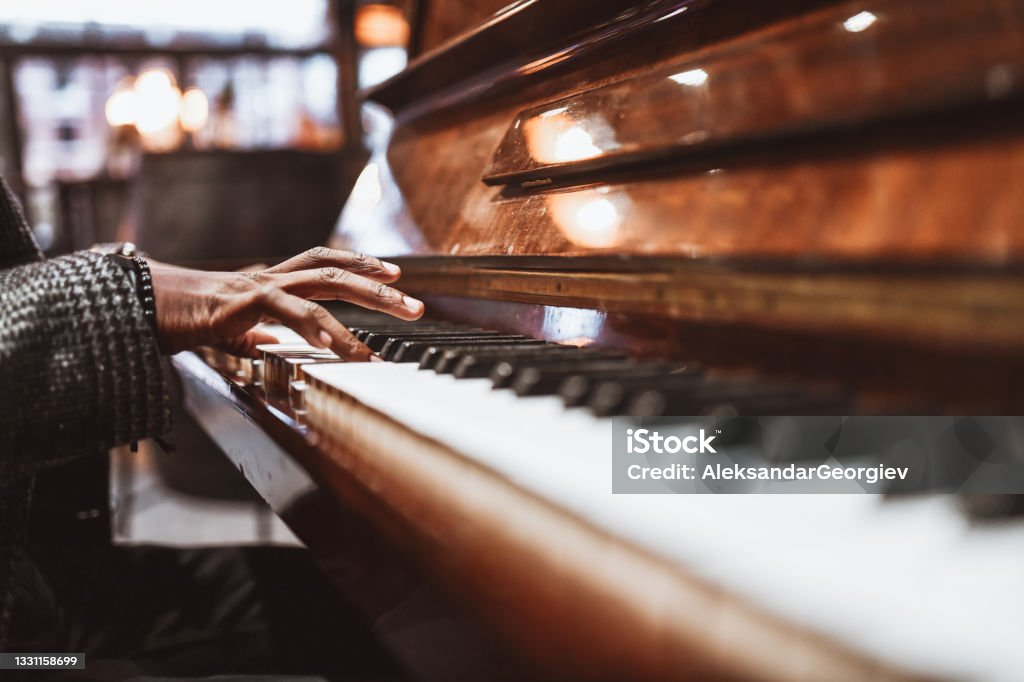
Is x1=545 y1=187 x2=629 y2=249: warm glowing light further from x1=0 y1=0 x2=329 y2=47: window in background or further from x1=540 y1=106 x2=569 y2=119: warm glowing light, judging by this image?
x1=0 y1=0 x2=329 y2=47: window in background

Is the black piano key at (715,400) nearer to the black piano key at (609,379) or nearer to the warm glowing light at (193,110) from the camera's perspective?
the black piano key at (609,379)

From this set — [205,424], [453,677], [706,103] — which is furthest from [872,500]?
[205,424]

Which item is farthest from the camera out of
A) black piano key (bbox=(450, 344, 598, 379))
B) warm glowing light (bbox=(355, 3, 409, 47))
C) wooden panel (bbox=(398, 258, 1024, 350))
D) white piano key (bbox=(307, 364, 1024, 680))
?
A: warm glowing light (bbox=(355, 3, 409, 47))

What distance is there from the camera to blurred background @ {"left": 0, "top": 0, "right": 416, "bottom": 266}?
19.8ft

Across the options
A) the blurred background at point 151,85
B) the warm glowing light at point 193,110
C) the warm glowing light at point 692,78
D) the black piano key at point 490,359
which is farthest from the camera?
the warm glowing light at point 193,110

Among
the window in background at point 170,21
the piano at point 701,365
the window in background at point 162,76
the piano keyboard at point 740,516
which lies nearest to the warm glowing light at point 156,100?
the window in background at point 162,76

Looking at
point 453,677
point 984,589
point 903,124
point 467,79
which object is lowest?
point 453,677

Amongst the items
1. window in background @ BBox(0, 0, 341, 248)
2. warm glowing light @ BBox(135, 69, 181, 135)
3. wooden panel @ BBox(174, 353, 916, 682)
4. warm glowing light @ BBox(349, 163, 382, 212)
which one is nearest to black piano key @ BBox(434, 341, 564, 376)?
wooden panel @ BBox(174, 353, 916, 682)

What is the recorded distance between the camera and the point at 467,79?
147 centimetres

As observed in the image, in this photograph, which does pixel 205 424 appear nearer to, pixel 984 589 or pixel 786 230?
pixel 786 230

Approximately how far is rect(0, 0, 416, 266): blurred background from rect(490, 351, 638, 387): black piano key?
15.9ft

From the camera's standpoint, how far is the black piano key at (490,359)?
0.71 m

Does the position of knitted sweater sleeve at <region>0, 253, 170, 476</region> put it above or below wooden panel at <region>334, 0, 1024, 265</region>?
below

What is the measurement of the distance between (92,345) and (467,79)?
925 mm
